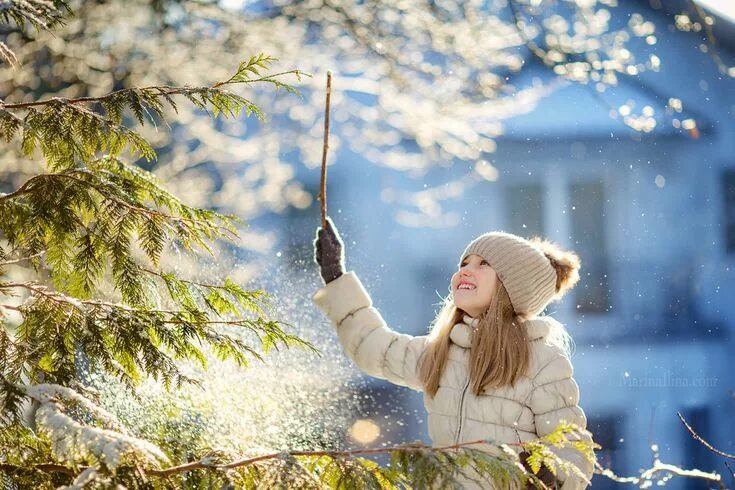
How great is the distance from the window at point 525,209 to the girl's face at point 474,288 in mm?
4150

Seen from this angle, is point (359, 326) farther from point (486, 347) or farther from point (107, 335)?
point (107, 335)

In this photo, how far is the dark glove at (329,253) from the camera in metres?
2.48

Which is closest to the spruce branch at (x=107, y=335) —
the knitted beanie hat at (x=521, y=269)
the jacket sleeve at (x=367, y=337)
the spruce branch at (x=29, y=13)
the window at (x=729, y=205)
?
the spruce branch at (x=29, y=13)

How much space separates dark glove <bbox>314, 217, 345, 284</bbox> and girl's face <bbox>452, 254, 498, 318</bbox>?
1.00 feet

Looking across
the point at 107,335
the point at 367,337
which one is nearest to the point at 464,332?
the point at 367,337

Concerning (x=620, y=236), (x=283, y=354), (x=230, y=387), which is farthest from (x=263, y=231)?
(x=230, y=387)

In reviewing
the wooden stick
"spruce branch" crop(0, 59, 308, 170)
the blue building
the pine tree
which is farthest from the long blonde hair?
the blue building

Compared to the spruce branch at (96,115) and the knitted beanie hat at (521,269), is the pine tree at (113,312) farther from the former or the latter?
the knitted beanie hat at (521,269)

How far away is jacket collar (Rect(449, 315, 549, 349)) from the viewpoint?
239 cm

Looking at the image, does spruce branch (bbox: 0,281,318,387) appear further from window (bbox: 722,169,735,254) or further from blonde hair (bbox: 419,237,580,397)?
window (bbox: 722,169,735,254)

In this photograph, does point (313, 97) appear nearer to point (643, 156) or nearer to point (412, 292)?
point (412, 292)

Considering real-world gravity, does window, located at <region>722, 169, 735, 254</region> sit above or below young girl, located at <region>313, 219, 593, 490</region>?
below

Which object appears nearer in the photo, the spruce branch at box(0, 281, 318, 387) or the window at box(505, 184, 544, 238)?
the spruce branch at box(0, 281, 318, 387)

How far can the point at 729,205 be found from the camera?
21.2 feet
